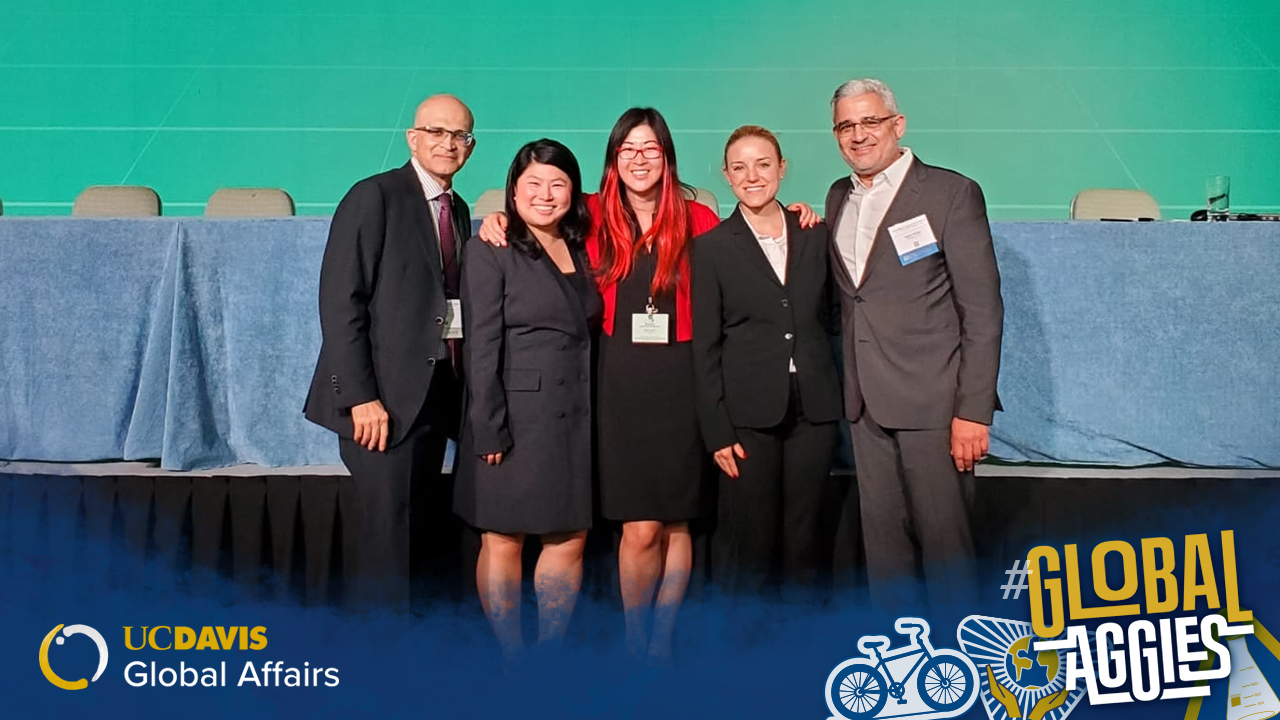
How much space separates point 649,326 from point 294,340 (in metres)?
1.11

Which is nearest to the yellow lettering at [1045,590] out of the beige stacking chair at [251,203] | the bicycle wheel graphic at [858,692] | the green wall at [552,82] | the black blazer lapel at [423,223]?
the bicycle wheel graphic at [858,692]

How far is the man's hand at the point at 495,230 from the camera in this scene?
224 centimetres

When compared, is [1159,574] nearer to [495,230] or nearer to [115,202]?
[495,230]

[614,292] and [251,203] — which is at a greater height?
[251,203]

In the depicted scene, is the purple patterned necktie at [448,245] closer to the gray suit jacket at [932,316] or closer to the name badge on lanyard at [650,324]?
the name badge on lanyard at [650,324]

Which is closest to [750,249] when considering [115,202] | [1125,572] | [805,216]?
[805,216]

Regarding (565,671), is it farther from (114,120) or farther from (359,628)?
(114,120)

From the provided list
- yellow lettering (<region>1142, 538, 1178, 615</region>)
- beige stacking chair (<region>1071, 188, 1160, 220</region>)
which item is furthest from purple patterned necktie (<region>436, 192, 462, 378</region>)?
beige stacking chair (<region>1071, 188, 1160, 220</region>)

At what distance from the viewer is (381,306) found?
7.37 ft

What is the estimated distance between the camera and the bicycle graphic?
2.18m

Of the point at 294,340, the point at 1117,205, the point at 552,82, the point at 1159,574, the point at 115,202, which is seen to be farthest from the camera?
the point at 552,82

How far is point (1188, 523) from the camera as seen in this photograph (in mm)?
2672

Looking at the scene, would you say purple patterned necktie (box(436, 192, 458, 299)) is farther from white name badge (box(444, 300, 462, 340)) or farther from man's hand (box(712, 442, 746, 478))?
man's hand (box(712, 442, 746, 478))

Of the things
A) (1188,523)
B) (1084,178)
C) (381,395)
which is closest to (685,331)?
(381,395)
